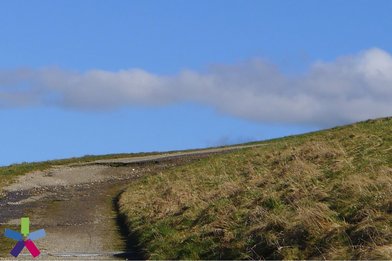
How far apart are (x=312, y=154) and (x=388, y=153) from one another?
412cm

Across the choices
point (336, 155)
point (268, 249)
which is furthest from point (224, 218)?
point (336, 155)

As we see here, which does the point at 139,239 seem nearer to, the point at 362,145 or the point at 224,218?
the point at 224,218

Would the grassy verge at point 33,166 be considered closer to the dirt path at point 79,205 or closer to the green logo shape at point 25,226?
the dirt path at point 79,205

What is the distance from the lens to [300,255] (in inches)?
441

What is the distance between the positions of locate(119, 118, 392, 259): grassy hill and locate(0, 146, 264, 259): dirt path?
0.79 m

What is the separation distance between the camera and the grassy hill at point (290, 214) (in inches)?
445

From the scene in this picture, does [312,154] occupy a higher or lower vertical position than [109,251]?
higher

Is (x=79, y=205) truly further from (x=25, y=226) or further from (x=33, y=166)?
(x=33, y=166)

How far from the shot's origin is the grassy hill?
37.1 ft

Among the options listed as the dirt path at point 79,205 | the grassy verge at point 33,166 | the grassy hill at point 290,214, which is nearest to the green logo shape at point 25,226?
the grassy hill at point 290,214

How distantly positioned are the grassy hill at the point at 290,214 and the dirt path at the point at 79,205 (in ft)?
2.60

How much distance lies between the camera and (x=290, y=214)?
13203 mm

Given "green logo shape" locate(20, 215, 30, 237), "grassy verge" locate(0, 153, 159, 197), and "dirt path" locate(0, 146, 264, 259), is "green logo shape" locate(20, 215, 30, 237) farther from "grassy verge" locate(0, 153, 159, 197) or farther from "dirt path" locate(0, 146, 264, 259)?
"grassy verge" locate(0, 153, 159, 197)

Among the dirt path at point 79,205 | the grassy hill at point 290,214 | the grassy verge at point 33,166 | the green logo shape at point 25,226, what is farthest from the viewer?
the grassy verge at point 33,166
